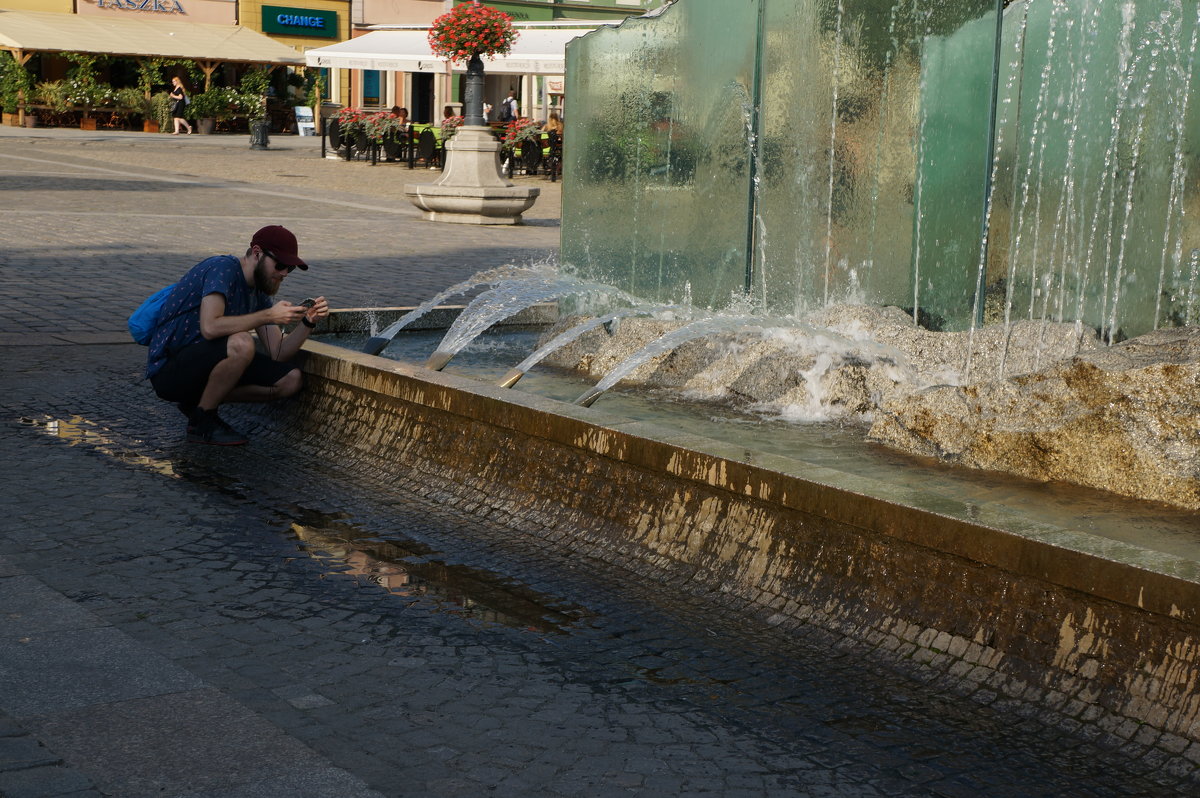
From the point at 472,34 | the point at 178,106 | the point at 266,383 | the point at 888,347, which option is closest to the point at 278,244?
the point at 266,383

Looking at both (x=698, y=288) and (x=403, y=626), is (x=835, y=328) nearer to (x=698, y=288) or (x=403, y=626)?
(x=698, y=288)

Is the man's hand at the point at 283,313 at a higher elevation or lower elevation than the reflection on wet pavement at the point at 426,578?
higher

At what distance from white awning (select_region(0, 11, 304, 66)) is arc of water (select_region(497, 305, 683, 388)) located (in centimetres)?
3968

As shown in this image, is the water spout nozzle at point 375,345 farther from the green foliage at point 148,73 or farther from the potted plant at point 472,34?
the green foliage at point 148,73

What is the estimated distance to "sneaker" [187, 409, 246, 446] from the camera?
6.99 meters

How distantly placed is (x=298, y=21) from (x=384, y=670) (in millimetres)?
52000

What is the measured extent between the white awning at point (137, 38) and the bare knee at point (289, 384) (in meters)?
40.3

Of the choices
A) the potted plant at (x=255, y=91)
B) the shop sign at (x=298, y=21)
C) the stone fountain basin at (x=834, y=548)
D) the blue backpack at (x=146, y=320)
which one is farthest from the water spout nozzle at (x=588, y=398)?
the shop sign at (x=298, y=21)

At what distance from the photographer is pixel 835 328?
296 inches

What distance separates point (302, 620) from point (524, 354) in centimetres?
408

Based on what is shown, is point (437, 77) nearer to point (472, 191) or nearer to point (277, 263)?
point (472, 191)

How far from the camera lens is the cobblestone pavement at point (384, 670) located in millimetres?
3529

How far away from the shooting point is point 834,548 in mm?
4562

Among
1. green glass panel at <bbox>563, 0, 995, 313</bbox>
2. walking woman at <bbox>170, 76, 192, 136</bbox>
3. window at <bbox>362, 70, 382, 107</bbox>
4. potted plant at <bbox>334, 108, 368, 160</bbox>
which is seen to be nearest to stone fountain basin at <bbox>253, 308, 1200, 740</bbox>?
green glass panel at <bbox>563, 0, 995, 313</bbox>
